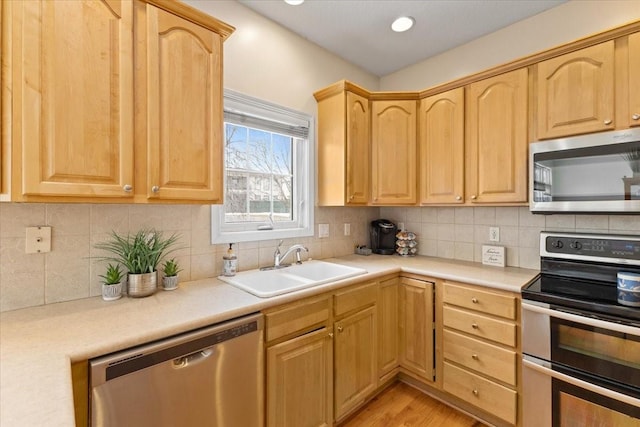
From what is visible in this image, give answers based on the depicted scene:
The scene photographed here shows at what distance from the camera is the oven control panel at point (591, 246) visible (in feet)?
5.27

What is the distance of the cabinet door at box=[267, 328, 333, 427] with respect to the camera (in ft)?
4.60

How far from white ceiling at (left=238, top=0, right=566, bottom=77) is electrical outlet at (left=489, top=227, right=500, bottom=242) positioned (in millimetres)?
1537

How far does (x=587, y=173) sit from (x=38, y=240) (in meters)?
2.78

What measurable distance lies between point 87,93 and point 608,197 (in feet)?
8.25

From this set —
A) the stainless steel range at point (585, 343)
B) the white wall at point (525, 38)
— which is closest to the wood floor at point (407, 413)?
the stainless steel range at point (585, 343)

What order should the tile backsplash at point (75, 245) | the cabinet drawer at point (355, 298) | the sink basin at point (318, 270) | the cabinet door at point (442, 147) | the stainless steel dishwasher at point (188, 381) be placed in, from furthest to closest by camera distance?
the cabinet door at point (442, 147) < the sink basin at point (318, 270) < the cabinet drawer at point (355, 298) < the tile backsplash at point (75, 245) < the stainless steel dishwasher at point (188, 381)

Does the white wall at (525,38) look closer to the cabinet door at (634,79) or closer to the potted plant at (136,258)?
the cabinet door at (634,79)

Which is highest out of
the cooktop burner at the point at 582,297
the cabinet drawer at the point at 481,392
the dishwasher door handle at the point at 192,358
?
the cooktop burner at the point at 582,297

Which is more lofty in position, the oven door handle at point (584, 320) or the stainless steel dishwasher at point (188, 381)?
the oven door handle at point (584, 320)

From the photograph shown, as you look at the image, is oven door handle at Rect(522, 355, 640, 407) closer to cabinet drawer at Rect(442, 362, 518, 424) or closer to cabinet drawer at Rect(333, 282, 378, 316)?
cabinet drawer at Rect(442, 362, 518, 424)

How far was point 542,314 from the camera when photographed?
4.94 ft

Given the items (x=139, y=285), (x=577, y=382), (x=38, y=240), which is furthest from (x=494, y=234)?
(x=38, y=240)

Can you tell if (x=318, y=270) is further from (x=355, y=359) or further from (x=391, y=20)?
(x=391, y=20)

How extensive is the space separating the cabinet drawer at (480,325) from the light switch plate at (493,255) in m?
0.59
